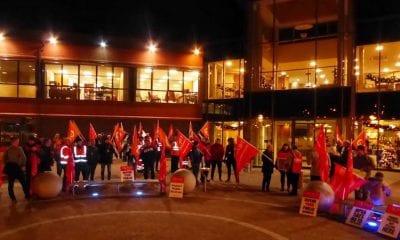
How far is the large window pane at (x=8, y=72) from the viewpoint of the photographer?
28.0 m

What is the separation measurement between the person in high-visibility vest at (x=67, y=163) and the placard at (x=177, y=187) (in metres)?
3.36

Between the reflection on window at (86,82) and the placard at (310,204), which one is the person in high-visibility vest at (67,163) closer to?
the placard at (310,204)

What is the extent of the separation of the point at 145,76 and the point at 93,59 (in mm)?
3649

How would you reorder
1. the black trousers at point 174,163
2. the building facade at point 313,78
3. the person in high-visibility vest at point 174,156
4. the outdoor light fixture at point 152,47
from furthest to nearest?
the outdoor light fixture at point 152,47, the building facade at point 313,78, the black trousers at point 174,163, the person in high-visibility vest at point 174,156

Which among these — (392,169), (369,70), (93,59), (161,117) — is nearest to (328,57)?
(369,70)

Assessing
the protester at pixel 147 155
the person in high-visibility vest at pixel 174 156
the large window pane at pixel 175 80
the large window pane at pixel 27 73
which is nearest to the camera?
the protester at pixel 147 155

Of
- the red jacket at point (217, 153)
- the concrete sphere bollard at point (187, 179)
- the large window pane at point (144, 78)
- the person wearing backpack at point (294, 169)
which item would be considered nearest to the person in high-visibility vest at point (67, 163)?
the concrete sphere bollard at point (187, 179)

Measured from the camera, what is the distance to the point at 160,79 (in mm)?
31016

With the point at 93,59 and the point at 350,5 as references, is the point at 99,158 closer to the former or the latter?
the point at 93,59

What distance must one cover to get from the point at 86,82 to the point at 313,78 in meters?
14.6

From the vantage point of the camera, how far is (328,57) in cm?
2552

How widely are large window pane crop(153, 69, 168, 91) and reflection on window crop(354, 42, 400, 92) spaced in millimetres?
12805

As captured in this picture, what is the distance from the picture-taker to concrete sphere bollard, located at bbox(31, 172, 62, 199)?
517 inches

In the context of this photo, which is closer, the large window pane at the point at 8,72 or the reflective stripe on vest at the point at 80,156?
the reflective stripe on vest at the point at 80,156
